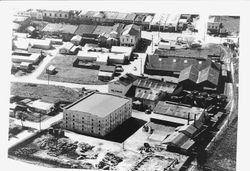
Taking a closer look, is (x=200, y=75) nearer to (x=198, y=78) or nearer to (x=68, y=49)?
(x=198, y=78)

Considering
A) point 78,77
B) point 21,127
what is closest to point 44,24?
point 78,77

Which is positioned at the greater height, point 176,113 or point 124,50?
point 124,50

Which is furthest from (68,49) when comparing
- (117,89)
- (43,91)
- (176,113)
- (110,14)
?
(176,113)

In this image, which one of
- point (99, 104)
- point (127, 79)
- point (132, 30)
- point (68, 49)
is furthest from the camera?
point (132, 30)

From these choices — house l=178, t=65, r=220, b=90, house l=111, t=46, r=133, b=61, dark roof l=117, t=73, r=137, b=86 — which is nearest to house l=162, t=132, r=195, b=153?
dark roof l=117, t=73, r=137, b=86

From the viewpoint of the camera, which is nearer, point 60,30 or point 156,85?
point 156,85

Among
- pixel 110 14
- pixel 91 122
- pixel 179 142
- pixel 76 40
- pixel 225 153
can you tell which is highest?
pixel 110 14
